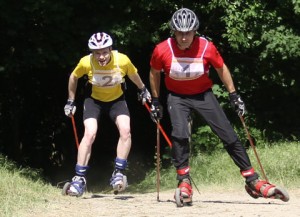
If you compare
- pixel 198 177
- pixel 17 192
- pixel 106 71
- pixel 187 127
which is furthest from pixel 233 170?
pixel 17 192

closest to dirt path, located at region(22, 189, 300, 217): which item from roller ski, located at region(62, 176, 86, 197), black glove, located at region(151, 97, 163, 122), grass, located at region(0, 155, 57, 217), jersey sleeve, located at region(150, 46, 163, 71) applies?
roller ski, located at region(62, 176, 86, 197)

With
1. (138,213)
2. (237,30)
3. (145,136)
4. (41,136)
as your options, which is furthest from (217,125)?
(41,136)

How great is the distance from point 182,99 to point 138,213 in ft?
4.94

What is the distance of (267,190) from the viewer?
782 cm

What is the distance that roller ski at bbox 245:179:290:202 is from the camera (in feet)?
25.4

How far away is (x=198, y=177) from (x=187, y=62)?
15.0 ft

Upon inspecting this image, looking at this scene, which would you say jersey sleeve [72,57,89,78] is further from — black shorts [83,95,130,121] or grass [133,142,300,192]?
grass [133,142,300,192]

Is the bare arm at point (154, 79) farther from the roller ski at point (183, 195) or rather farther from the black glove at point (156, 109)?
the roller ski at point (183, 195)

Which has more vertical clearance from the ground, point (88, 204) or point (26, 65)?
point (26, 65)

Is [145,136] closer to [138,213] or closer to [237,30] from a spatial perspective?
[237,30]

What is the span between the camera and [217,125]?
26.6ft

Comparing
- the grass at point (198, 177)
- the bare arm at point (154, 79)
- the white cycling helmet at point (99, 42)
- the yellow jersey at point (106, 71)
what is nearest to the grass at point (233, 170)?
the grass at point (198, 177)

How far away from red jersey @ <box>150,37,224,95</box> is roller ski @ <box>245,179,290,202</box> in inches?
47.9

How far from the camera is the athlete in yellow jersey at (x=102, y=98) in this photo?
880 cm
